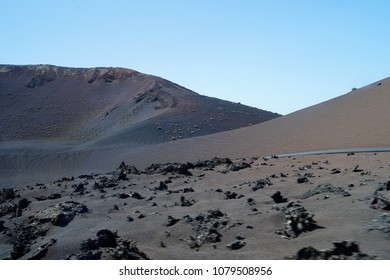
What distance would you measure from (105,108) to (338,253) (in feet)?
176

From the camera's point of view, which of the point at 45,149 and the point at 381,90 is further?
the point at 45,149

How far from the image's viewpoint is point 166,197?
402 inches

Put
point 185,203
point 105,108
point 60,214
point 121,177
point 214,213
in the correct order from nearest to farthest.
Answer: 1. point 214,213
2. point 60,214
3. point 185,203
4. point 121,177
5. point 105,108

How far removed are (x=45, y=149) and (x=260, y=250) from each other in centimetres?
2913

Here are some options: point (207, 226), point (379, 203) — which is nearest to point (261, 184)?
point (207, 226)

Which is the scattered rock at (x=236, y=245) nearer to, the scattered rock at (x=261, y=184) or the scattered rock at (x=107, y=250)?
the scattered rock at (x=107, y=250)

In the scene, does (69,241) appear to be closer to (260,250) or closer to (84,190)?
(260,250)

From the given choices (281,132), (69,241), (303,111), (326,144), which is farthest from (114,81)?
(69,241)

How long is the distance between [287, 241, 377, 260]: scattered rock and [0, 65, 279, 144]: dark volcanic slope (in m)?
28.5

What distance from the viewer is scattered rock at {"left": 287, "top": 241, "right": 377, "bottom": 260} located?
13.5 ft

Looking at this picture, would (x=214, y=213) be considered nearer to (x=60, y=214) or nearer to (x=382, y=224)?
(x=382, y=224)

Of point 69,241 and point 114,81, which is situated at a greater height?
point 114,81

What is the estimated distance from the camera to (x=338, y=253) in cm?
422
